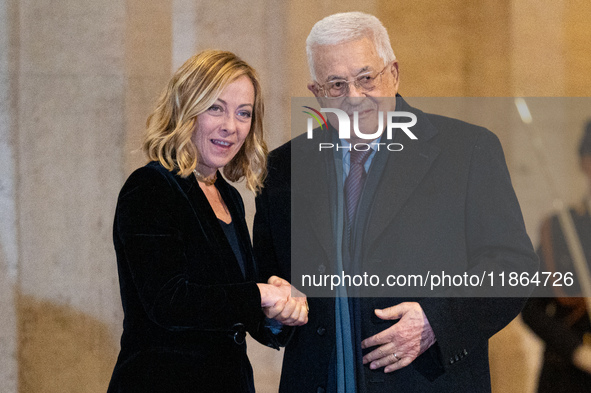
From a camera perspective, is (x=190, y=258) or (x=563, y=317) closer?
(x=190, y=258)

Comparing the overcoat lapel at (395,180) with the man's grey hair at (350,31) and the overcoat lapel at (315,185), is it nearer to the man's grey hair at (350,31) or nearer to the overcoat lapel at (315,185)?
the overcoat lapel at (315,185)

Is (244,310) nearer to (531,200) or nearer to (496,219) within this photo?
(496,219)

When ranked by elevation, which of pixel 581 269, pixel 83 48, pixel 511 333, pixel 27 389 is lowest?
pixel 27 389

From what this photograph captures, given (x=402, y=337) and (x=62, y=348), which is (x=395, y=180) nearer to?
(x=402, y=337)

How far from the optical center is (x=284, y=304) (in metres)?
1.90

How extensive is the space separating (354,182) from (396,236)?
25 cm

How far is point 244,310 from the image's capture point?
71.2 inches

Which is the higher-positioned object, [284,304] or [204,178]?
[204,178]

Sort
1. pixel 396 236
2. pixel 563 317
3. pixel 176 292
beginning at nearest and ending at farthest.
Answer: pixel 176 292 < pixel 396 236 < pixel 563 317

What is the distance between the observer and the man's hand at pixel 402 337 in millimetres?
1852

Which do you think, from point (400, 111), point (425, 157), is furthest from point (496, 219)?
point (400, 111)

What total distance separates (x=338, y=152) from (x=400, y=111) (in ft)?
0.87

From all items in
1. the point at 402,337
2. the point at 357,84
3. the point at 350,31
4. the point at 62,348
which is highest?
the point at 350,31

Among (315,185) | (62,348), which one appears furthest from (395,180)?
(62,348)
